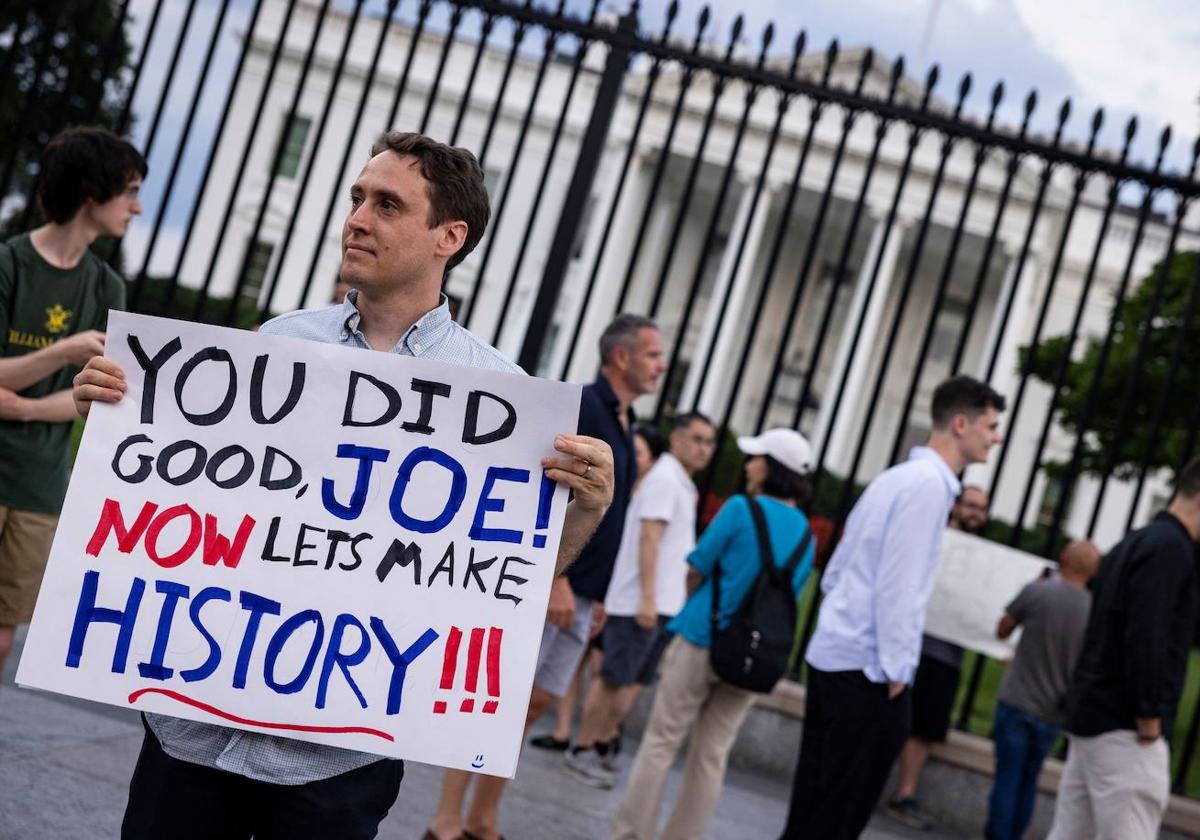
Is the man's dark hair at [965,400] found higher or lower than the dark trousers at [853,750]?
higher

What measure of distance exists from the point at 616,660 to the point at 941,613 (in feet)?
5.39

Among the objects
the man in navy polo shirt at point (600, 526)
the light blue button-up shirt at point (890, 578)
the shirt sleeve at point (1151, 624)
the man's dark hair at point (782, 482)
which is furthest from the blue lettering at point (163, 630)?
the shirt sleeve at point (1151, 624)

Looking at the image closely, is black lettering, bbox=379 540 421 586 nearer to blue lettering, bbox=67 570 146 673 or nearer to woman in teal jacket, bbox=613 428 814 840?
blue lettering, bbox=67 570 146 673

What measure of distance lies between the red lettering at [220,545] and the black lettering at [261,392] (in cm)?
19

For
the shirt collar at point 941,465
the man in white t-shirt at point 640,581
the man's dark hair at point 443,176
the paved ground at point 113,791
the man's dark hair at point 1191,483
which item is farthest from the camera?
the man in white t-shirt at point 640,581

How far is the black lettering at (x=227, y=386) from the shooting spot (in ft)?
7.57

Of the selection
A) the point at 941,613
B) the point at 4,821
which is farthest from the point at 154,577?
the point at 941,613

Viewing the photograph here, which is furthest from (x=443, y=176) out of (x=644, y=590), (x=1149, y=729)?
(x=644, y=590)

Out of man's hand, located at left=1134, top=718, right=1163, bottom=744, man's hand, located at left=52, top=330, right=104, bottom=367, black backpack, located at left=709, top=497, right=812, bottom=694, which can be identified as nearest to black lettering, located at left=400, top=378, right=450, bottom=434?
man's hand, located at left=52, top=330, right=104, bottom=367

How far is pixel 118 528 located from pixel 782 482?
11.2 ft

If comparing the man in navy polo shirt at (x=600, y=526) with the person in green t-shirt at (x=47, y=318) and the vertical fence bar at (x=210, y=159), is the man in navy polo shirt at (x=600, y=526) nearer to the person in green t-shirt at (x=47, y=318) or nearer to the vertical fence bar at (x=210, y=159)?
the person in green t-shirt at (x=47, y=318)

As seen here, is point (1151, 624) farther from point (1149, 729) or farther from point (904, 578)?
point (904, 578)

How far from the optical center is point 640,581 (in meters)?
6.59

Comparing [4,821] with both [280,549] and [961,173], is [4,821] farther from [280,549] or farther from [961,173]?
[961,173]
